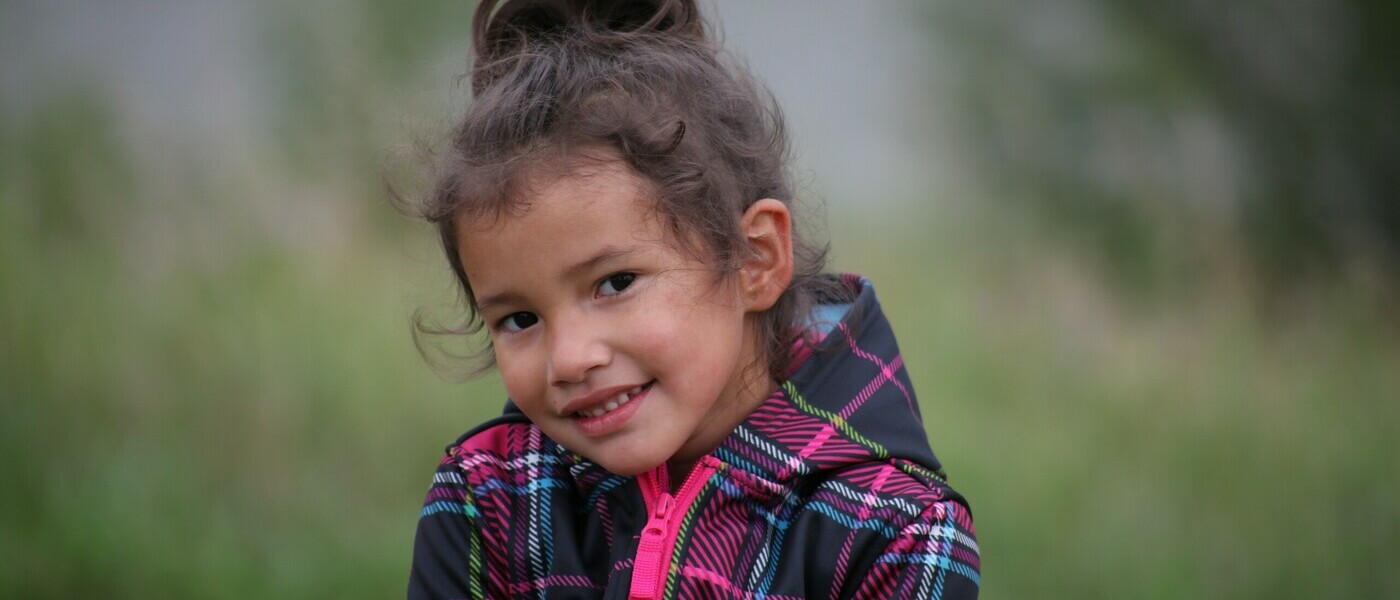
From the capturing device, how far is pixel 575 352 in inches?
58.2

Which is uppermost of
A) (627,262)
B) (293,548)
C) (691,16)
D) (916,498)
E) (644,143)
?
(691,16)

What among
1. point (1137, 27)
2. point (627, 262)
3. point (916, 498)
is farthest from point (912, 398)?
point (1137, 27)

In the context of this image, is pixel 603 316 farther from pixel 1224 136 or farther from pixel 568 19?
pixel 1224 136

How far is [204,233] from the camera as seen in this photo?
10.2ft

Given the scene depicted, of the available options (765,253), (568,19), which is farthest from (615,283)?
(568,19)

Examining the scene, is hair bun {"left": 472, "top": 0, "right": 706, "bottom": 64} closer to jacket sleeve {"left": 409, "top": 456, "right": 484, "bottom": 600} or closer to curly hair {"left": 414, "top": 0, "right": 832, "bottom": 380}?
curly hair {"left": 414, "top": 0, "right": 832, "bottom": 380}

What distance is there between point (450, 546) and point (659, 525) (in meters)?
0.31

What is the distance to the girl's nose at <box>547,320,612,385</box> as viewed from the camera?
1479 mm

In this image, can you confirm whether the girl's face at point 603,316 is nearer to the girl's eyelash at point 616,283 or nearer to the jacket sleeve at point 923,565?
the girl's eyelash at point 616,283

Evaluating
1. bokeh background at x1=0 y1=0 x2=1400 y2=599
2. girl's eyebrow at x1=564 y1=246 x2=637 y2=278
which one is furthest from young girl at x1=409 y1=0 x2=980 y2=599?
bokeh background at x1=0 y1=0 x2=1400 y2=599

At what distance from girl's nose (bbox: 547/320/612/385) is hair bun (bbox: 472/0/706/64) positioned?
1.46 ft

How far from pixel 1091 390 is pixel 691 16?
5.48 feet

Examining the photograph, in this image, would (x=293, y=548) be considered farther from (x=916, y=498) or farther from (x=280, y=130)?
(x=916, y=498)

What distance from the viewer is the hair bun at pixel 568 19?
5.81ft
